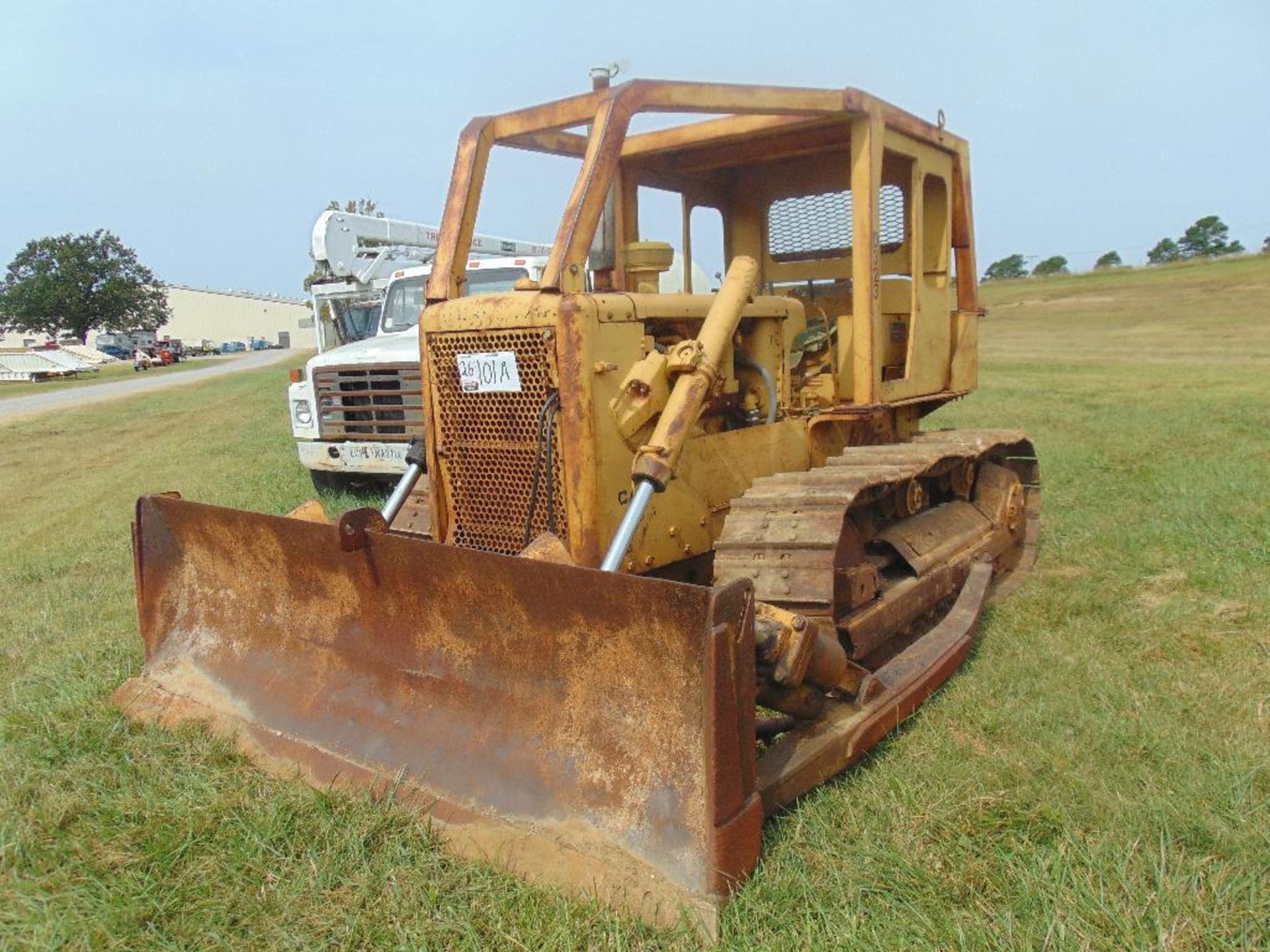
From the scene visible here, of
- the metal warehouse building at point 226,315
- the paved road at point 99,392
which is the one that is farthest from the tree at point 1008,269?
the metal warehouse building at point 226,315

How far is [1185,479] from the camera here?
8.01 meters

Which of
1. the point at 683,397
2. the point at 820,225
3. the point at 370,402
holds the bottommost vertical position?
the point at 370,402

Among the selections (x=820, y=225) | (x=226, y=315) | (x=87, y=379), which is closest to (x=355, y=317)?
(x=820, y=225)

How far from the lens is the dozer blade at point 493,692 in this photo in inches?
108

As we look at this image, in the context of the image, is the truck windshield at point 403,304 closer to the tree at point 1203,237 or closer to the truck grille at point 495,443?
the truck grille at point 495,443

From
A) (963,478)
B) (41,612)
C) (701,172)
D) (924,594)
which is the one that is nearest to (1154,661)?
(924,594)

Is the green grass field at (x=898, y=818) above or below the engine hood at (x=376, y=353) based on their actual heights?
below

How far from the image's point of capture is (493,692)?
129 inches

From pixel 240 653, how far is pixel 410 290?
725 centimetres

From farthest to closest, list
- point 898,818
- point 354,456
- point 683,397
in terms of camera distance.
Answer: point 354,456
point 683,397
point 898,818

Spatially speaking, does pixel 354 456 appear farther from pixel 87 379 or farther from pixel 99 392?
pixel 87 379

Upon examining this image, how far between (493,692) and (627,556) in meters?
0.91

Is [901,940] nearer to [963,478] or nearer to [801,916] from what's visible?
[801,916]

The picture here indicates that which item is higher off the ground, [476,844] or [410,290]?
[410,290]
